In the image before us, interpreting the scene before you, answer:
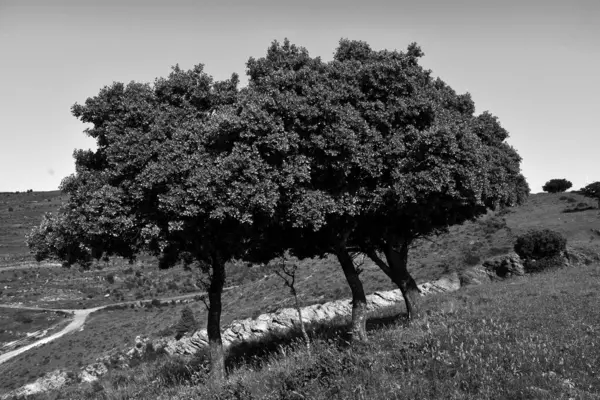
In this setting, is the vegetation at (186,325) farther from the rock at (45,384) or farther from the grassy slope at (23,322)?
the grassy slope at (23,322)

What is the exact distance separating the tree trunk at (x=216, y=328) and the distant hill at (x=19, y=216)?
83211 mm

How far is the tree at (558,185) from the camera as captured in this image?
82.2m

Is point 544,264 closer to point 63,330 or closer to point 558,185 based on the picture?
point 63,330

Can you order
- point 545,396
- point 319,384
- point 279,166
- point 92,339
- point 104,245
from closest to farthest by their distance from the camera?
1. point 545,396
2. point 319,384
3. point 279,166
4. point 104,245
5. point 92,339

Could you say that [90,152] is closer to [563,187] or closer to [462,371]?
[462,371]

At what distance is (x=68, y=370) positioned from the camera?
113ft

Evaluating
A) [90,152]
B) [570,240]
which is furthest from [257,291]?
[90,152]

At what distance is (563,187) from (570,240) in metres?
48.5

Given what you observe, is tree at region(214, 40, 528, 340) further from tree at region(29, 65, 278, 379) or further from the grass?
the grass

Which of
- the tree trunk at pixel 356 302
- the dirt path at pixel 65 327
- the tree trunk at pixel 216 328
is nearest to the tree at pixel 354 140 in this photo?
the tree trunk at pixel 356 302

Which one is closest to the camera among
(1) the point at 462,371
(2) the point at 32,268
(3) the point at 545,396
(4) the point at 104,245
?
(3) the point at 545,396

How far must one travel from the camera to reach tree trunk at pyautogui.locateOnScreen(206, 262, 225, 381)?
1475 cm

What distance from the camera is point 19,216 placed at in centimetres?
14688

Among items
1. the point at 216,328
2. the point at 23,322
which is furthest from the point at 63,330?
the point at 216,328
